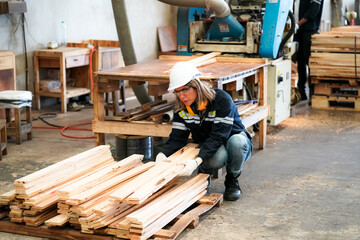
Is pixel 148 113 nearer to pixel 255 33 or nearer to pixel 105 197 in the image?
pixel 255 33

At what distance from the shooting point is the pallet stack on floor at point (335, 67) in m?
8.35

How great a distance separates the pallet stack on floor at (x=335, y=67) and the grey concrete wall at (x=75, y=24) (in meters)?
3.97

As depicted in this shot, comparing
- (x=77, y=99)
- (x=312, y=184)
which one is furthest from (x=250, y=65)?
→ (x=77, y=99)

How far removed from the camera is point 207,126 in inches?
180

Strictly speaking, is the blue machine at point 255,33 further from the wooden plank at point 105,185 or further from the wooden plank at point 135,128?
the wooden plank at point 105,185

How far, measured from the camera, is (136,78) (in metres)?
5.36

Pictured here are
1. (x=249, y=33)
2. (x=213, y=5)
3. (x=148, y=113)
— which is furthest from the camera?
(x=249, y=33)

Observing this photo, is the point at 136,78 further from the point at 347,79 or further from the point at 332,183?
the point at 347,79

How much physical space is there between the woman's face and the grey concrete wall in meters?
4.77

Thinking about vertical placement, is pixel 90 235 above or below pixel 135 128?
below

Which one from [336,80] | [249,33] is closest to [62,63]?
[249,33]

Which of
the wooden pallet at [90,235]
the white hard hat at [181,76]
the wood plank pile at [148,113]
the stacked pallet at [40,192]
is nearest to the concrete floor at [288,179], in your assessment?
the wooden pallet at [90,235]

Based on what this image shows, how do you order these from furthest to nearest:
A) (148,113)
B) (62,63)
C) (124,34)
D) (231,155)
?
1. (62,63)
2. (124,34)
3. (148,113)
4. (231,155)

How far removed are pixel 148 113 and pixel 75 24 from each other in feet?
14.3
